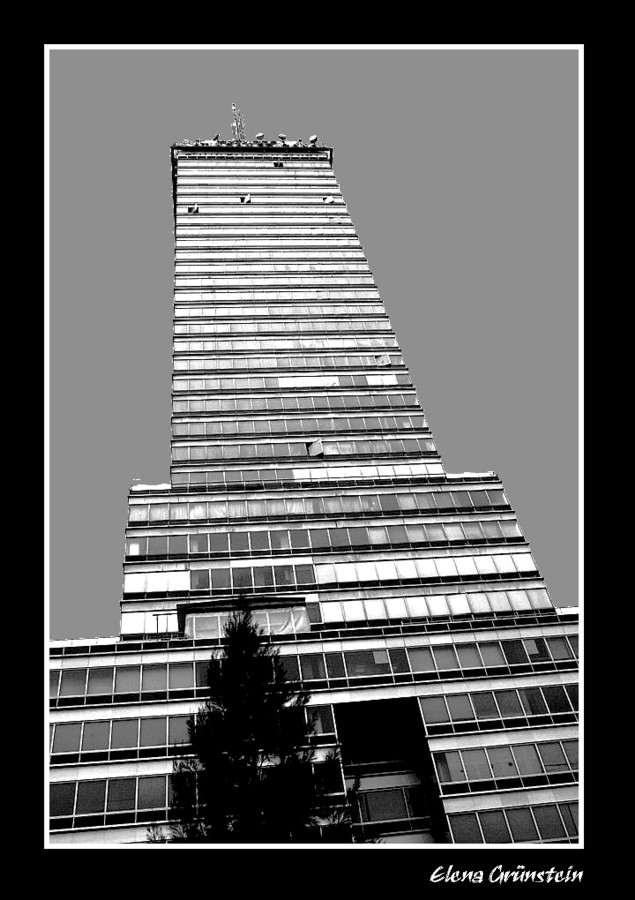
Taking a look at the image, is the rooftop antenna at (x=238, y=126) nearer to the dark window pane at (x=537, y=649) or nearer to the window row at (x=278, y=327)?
the window row at (x=278, y=327)

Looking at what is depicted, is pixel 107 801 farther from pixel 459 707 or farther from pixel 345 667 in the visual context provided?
pixel 459 707

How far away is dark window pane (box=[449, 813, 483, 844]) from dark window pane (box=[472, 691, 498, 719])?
5.44 metres

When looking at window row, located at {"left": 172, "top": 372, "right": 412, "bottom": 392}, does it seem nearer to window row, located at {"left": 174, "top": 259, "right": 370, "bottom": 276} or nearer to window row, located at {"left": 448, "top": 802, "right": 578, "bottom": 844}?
window row, located at {"left": 174, "top": 259, "right": 370, "bottom": 276}

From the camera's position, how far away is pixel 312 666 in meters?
42.0

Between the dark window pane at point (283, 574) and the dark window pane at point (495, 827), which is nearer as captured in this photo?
the dark window pane at point (495, 827)

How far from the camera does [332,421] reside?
61.2 meters

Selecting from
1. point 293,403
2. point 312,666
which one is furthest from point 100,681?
point 293,403

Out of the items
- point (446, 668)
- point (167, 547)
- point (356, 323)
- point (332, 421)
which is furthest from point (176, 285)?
point (446, 668)

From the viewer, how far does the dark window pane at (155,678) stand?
40259 millimetres

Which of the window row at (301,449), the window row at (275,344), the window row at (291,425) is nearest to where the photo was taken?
the window row at (301,449)

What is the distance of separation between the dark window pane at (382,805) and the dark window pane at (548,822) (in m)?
6.78

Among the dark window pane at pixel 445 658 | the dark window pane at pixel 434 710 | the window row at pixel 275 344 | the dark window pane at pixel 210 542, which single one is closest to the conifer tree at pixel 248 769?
the dark window pane at pixel 434 710

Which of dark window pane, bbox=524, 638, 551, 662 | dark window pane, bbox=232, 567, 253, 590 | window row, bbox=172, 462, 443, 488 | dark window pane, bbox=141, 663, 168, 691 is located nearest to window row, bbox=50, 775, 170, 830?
dark window pane, bbox=141, 663, 168, 691

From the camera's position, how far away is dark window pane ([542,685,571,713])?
41.7 metres
